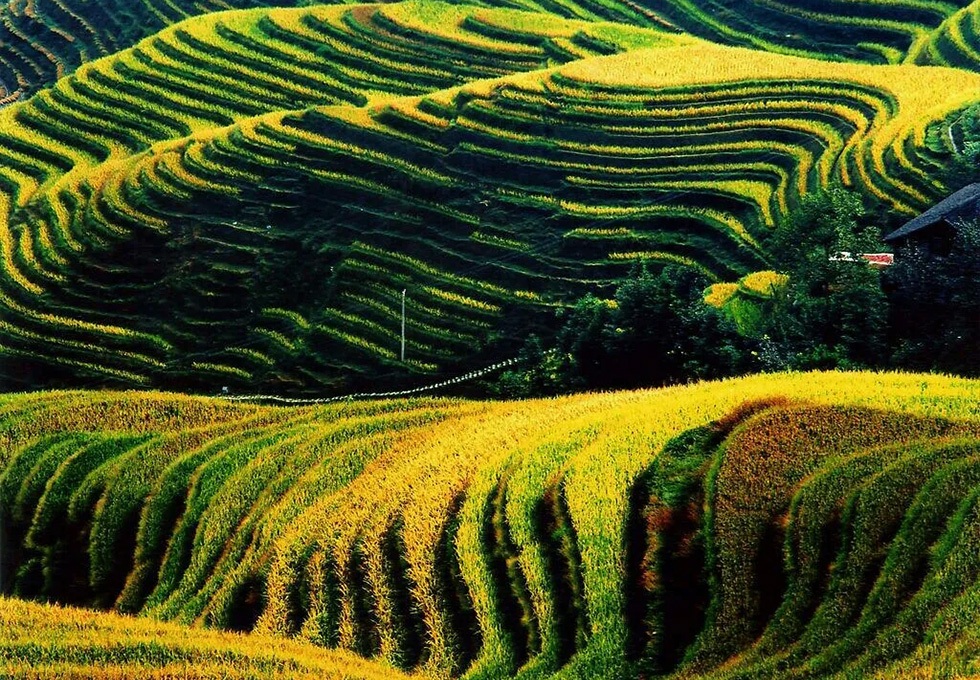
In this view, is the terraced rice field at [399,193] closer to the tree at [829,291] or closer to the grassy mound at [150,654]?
the tree at [829,291]

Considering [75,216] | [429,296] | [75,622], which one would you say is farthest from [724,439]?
[75,216]

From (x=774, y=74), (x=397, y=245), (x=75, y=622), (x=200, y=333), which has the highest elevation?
(x=774, y=74)

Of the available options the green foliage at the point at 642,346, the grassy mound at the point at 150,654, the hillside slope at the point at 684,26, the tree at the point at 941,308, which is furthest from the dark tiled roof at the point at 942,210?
the grassy mound at the point at 150,654

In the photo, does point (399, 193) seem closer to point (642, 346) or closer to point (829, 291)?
point (642, 346)

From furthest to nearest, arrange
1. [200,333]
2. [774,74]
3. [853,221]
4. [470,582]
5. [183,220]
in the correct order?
[774,74], [183,220], [200,333], [853,221], [470,582]

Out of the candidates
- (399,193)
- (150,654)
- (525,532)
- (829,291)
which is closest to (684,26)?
(399,193)

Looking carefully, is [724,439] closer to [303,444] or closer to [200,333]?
[303,444]

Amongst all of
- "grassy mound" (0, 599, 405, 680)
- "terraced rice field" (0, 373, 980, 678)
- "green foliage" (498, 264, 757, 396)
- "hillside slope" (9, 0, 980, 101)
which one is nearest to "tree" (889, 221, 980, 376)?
"terraced rice field" (0, 373, 980, 678)
